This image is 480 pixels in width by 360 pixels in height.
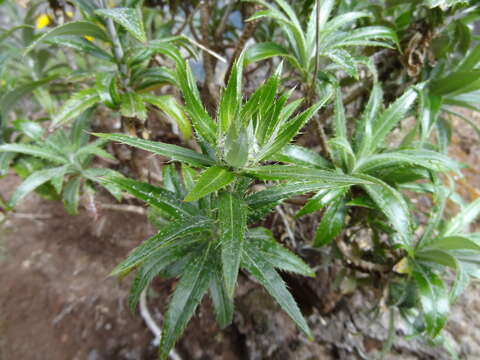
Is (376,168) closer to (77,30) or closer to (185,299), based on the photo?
(185,299)

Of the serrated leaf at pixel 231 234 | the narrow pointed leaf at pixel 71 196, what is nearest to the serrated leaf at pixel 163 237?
the serrated leaf at pixel 231 234

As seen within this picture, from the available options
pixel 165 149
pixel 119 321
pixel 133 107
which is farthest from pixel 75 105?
pixel 119 321

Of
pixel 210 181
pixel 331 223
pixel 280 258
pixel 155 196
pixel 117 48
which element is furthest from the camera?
pixel 117 48

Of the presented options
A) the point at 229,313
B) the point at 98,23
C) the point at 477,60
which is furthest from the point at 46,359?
the point at 477,60

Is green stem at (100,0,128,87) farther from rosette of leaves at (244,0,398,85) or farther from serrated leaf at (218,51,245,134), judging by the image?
serrated leaf at (218,51,245,134)

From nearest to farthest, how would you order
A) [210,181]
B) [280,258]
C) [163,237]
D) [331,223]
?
1. [210,181]
2. [163,237]
3. [280,258]
4. [331,223]

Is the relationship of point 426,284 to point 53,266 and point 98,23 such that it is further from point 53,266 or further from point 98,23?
point 53,266

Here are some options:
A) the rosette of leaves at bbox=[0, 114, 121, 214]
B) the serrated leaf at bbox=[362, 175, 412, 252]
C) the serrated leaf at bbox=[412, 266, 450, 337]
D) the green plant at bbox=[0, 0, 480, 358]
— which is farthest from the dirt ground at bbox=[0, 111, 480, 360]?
the serrated leaf at bbox=[362, 175, 412, 252]
